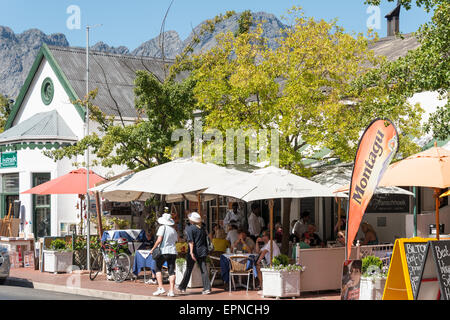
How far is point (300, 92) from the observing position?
18750mm

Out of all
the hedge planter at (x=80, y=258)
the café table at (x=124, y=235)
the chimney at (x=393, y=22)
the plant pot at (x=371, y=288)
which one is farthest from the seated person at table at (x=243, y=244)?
the chimney at (x=393, y=22)

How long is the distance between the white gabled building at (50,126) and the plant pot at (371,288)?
1540cm

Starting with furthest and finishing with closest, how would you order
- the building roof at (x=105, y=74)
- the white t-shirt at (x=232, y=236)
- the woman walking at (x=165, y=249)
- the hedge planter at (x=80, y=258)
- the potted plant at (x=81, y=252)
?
the building roof at (x=105, y=74)
the hedge planter at (x=80, y=258)
the potted plant at (x=81, y=252)
the white t-shirt at (x=232, y=236)
the woman walking at (x=165, y=249)

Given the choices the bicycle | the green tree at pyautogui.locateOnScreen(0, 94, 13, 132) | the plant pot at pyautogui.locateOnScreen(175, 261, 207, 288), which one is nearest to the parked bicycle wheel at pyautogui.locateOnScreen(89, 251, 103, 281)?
the bicycle

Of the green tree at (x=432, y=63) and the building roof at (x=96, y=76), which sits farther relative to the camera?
the building roof at (x=96, y=76)

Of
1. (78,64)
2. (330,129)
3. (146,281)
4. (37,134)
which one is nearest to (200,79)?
(330,129)

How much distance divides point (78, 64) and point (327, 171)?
649 inches

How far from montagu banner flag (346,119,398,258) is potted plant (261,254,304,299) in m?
2.93

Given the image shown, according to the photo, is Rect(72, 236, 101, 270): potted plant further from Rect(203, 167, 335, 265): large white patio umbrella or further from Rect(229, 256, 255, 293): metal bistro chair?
Rect(229, 256, 255, 293): metal bistro chair

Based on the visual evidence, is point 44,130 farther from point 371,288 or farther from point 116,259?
point 371,288

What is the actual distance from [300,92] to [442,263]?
8757mm

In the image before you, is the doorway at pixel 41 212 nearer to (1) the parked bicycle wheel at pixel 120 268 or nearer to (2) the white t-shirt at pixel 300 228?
(2) the white t-shirt at pixel 300 228

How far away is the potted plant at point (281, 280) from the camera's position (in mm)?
14258
